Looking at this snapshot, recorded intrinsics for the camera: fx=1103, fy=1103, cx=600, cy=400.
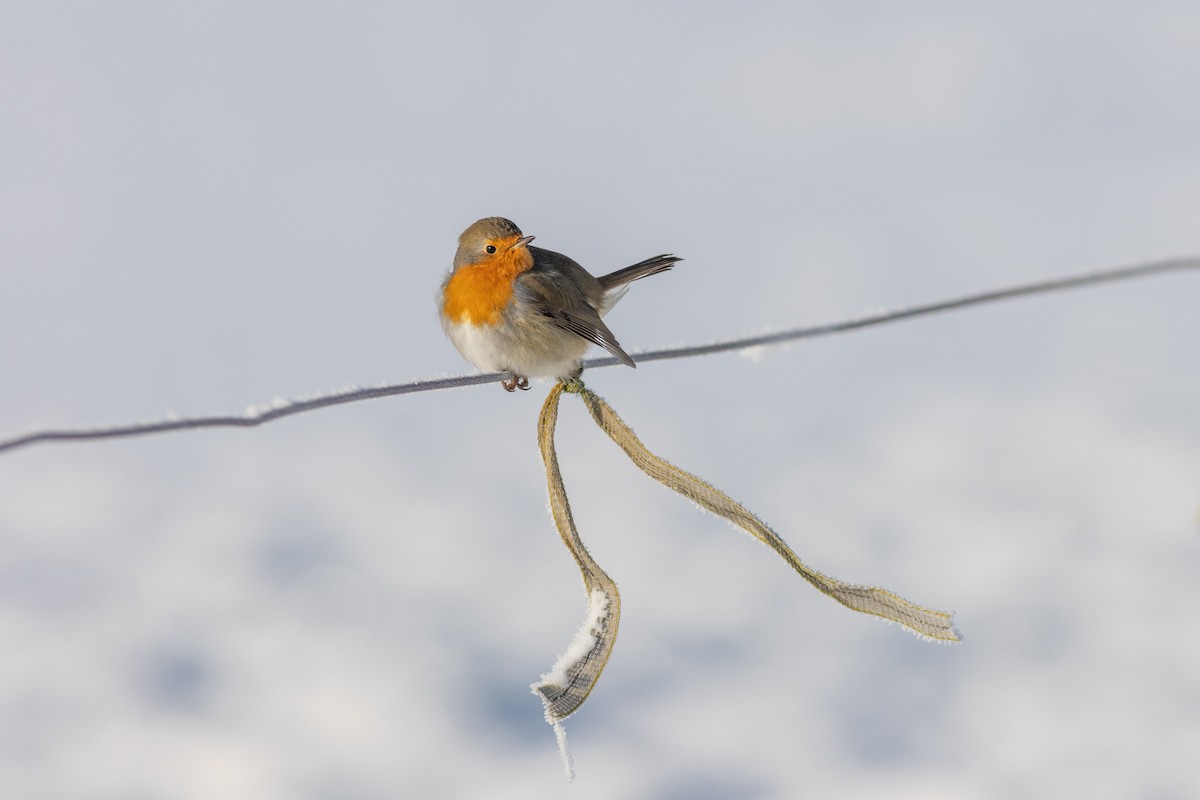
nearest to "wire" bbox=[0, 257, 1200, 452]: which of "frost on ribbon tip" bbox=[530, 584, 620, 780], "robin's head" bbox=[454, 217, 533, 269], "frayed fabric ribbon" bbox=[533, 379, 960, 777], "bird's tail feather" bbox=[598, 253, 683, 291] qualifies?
"frayed fabric ribbon" bbox=[533, 379, 960, 777]

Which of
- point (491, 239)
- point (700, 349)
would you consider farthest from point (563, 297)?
point (700, 349)

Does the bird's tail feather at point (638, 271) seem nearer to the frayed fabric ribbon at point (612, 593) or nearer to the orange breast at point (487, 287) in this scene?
the orange breast at point (487, 287)

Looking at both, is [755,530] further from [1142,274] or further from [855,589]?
[1142,274]

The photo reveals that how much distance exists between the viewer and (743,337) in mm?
2395

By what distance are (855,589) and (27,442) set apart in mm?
1923

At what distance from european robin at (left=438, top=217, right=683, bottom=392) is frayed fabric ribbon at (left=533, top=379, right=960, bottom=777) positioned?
0.82 m

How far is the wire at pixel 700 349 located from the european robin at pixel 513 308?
1.20m

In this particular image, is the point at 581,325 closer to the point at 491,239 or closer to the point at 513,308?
the point at 513,308

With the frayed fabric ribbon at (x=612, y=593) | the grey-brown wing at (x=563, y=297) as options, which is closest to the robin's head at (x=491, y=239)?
→ the grey-brown wing at (x=563, y=297)

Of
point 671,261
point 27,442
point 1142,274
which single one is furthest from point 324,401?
point 671,261

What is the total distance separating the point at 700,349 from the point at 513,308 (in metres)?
1.51

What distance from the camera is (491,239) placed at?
3.99 meters

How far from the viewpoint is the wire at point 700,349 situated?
1.94 metres

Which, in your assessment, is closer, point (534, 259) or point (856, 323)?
point (856, 323)
